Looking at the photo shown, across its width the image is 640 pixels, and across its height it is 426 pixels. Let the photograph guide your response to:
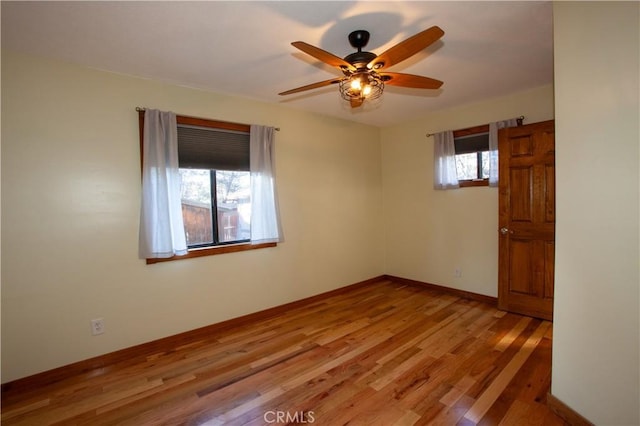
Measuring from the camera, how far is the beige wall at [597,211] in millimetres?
1444

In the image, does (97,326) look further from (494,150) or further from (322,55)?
(494,150)

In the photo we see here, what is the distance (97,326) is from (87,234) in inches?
31.0

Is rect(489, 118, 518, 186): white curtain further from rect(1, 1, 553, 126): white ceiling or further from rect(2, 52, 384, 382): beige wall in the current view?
rect(2, 52, 384, 382): beige wall

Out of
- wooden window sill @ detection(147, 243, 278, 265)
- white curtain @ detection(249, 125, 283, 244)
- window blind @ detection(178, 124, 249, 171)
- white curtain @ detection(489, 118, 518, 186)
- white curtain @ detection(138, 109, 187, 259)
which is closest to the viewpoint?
white curtain @ detection(138, 109, 187, 259)

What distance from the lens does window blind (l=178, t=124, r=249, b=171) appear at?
2.98 m

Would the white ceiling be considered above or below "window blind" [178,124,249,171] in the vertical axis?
above

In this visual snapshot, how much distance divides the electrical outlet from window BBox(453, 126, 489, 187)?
4237 millimetres

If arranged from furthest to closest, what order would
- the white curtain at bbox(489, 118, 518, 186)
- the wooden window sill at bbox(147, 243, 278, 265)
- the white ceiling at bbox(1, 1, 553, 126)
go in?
the white curtain at bbox(489, 118, 518, 186)
the wooden window sill at bbox(147, 243, 278, 265)
the white ceiling at bbox(1, 1, 553, 126)

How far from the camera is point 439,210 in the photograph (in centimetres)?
422

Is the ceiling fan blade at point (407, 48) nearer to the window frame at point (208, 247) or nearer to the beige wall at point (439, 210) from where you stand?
the window frame at point (208, 247)

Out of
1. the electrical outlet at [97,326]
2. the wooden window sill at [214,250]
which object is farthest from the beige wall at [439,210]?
the electrical outlet at [97,326]

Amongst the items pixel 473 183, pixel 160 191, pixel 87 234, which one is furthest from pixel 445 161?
pixel 87 234

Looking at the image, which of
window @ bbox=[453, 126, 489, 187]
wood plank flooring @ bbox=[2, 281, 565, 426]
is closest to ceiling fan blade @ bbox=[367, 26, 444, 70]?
wood plank flooring @ bbox=[2, 281, 565, 426]

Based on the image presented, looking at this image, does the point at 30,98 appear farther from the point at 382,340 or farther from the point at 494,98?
the point at 494,98
